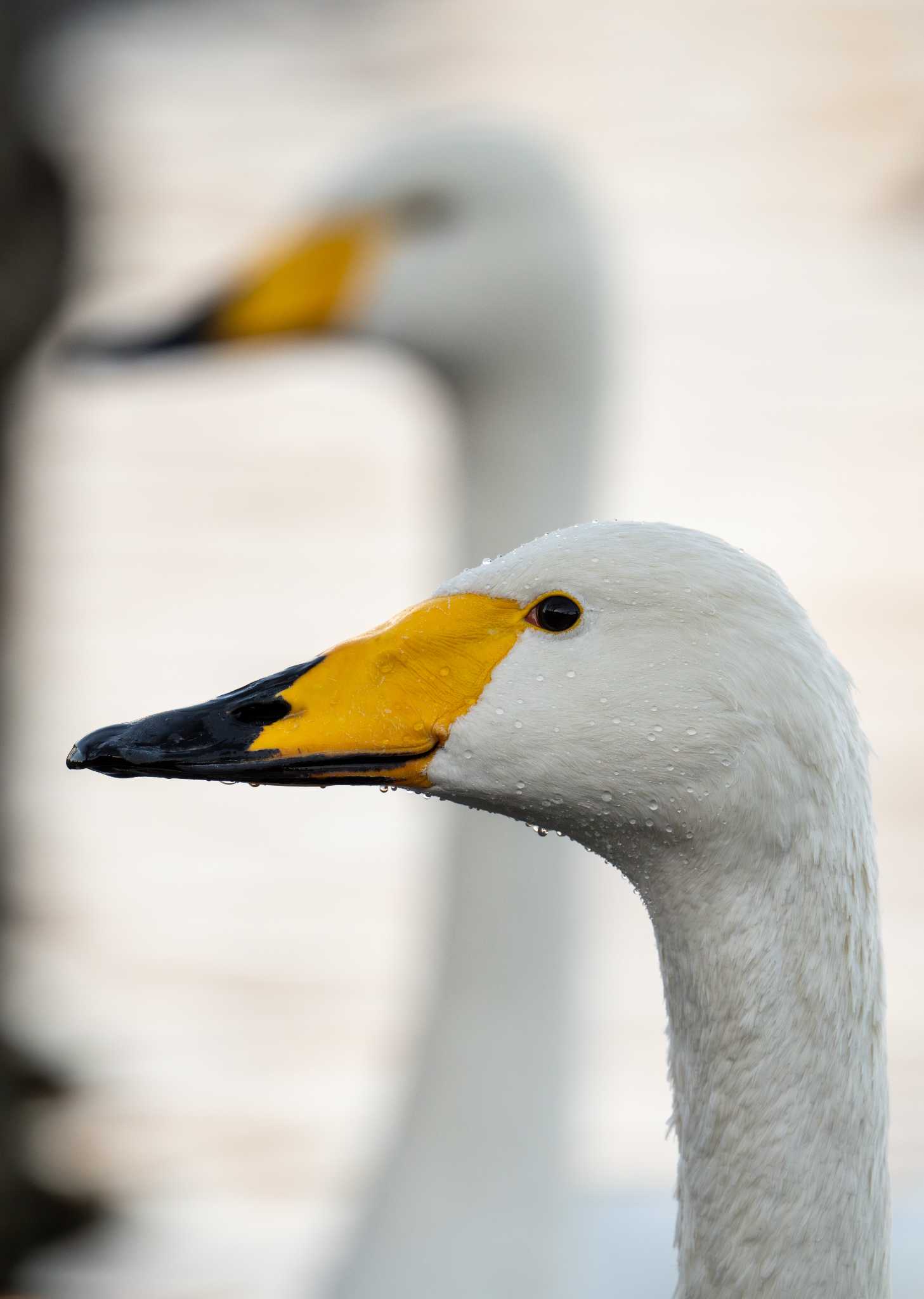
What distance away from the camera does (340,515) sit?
33.8ft

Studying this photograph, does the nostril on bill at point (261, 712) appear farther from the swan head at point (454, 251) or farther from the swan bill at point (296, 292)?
the swan bill at point (296, 292)

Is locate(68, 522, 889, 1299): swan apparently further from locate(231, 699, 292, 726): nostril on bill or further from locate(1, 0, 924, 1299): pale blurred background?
locate(1, 0, 924, 1299): pale blurred background

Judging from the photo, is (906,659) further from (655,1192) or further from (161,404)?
(161,404)

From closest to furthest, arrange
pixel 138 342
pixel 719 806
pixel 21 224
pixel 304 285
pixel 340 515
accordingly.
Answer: pixel 719 806
pixel 304 285
pixel 138 342
pixel 21 224
pixel 340 515

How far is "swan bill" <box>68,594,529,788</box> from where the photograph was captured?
1965 mm

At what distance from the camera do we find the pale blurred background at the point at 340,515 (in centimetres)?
488

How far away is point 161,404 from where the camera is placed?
13086 millimetres

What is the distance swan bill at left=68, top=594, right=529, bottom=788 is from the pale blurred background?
1.65 m

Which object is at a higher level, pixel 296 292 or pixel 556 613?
pixel 296 292

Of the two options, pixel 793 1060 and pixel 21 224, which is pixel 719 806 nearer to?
pixel 793 1060

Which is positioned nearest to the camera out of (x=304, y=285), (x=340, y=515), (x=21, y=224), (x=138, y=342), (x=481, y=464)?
(x=481, y=464)

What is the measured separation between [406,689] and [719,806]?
0.39 m

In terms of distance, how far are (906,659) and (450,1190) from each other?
580cm

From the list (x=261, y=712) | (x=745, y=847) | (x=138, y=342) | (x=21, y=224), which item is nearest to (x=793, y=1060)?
(x=745, y=847)
